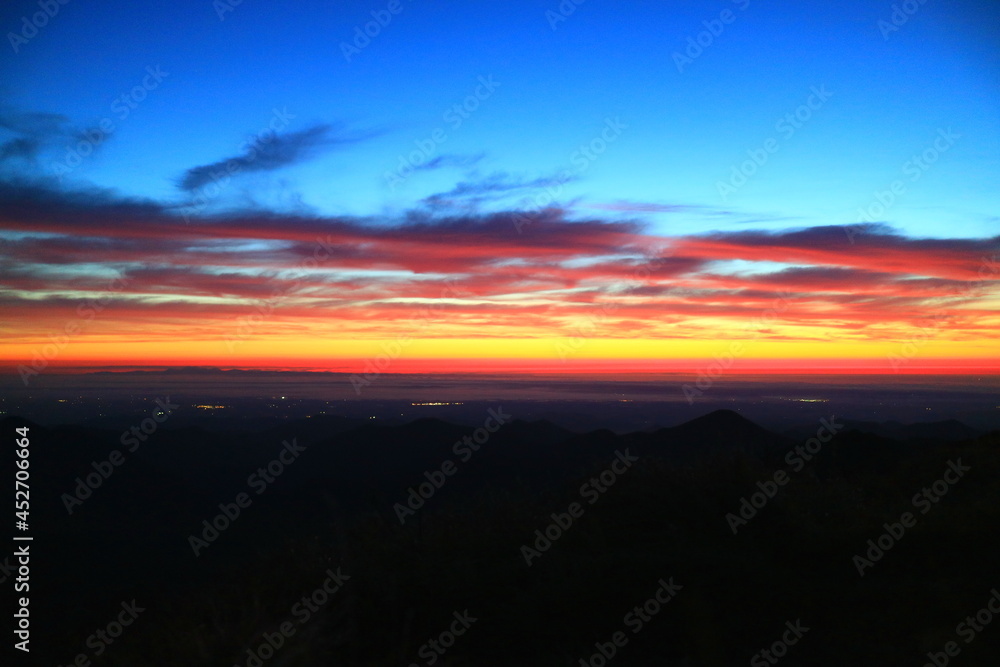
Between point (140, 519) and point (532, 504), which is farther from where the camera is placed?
point (140, 519)

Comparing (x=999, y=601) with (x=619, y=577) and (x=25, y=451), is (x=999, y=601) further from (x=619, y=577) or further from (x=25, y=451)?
(x=25, y=451)

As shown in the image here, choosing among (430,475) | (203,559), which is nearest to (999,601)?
(430,475)

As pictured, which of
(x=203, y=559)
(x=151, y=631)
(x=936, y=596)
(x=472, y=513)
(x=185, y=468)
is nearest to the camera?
(x=151, y=631)

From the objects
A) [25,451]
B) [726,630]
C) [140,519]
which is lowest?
[140,519]

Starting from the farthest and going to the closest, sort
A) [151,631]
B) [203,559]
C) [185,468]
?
[185,468] < [203,559] < [151,631]

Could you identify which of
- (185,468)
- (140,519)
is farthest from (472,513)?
(185,468)

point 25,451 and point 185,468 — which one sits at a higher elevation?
point 25,451
